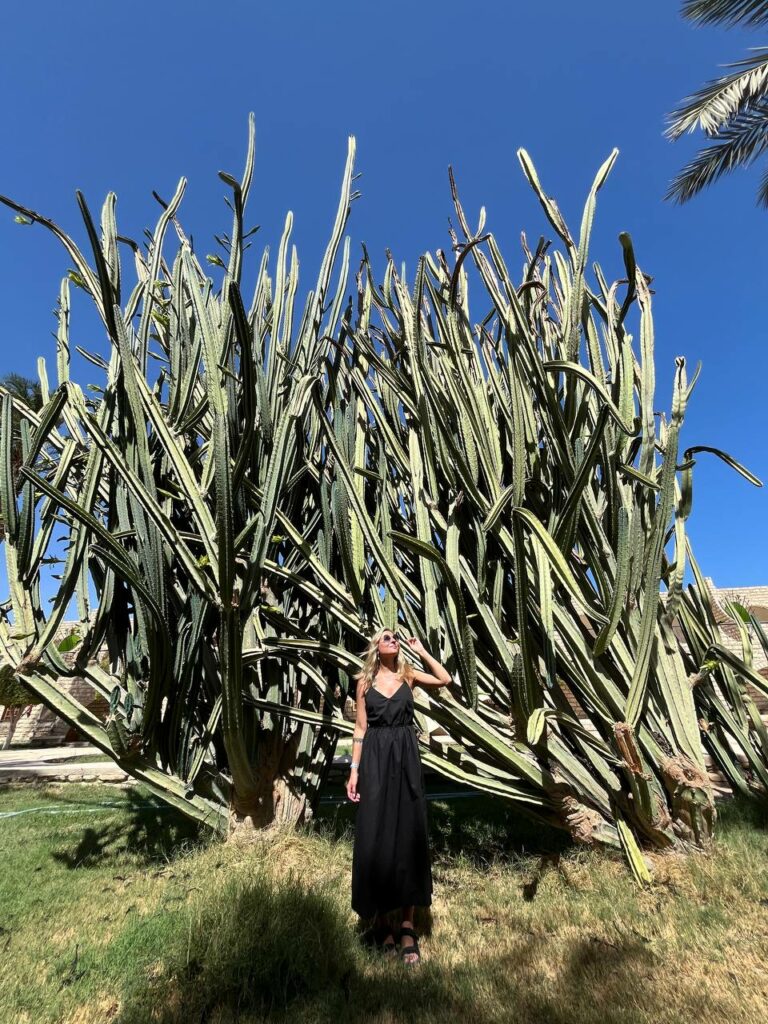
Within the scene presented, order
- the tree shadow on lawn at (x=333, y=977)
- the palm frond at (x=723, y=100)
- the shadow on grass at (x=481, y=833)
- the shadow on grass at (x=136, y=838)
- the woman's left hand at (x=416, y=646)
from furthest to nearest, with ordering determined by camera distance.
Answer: the palm frond at (x=723, y=100)
the shadow on grass at (x=136, y=838)
the shadow on grass at (x=481, y=833)
the woman's left hand at (x=416, y=646)
the tree shadow on lawn at (x=333, y=977)

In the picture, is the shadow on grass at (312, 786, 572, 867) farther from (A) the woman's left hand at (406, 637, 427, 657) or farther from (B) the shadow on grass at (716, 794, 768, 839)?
(A) the woman's left hand at (406, 637, 427, 657)

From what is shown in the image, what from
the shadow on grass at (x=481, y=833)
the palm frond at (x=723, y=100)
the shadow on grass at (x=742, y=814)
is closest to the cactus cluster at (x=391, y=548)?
the shadow on grass at (x=742, y=814)

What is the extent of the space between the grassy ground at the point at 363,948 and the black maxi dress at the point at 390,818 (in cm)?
18

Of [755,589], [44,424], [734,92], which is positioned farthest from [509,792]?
[755,589]

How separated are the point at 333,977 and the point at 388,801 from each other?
52 centimetres

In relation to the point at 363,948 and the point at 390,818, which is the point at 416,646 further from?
the point at 363,948

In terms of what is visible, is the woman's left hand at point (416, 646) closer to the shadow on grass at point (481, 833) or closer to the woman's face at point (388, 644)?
the woman's face at point (388, 644)

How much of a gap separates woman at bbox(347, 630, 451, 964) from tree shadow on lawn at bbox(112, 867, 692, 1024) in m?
0.14

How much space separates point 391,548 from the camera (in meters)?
2.81

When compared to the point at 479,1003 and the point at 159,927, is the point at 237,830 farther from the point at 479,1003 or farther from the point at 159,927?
the point at 479,1003

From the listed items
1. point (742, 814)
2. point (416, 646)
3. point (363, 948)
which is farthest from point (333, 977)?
point (742, 814)

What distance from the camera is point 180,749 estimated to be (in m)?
2.76

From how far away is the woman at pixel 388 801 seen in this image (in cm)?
195

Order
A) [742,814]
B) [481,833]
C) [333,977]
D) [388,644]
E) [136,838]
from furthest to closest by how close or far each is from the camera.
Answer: [136,838] → [481,833] → [742,814] → [388,644] → [333,977]
